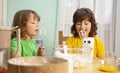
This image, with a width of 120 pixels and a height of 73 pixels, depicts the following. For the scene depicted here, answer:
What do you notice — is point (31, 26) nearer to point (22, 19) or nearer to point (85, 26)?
point (22, 19)

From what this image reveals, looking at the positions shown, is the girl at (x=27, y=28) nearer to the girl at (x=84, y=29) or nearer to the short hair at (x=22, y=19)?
the short hair at (x=22, y=19)

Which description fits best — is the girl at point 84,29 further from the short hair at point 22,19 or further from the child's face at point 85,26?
the short hair at point 22,19

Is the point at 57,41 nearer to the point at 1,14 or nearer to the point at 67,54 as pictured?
the point at 1,14

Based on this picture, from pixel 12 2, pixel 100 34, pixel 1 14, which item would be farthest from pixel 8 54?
pixel 100 34

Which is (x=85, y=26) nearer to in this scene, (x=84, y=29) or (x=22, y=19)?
(x=84, y=29)

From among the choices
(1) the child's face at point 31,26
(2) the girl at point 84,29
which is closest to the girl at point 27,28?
(1) the child's face at point 31,26

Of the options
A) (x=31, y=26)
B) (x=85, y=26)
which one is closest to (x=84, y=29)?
(x=85, y=26)

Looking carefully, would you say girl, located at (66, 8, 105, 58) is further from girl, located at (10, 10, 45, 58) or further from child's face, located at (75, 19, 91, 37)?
girl, located at (10, 10, 45, 58)

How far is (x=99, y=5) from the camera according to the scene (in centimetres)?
243

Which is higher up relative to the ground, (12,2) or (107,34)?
(12,2)

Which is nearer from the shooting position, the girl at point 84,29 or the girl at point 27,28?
the girl at point 27,28

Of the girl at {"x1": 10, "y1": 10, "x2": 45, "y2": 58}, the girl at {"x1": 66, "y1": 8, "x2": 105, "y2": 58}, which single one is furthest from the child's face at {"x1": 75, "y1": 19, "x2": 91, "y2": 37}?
the girl at {"x1": 10, "y1": 10, "x2": 45, "y2": 58}

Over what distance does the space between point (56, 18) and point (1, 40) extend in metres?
1.75

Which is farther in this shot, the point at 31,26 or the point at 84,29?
the point at 84,29
